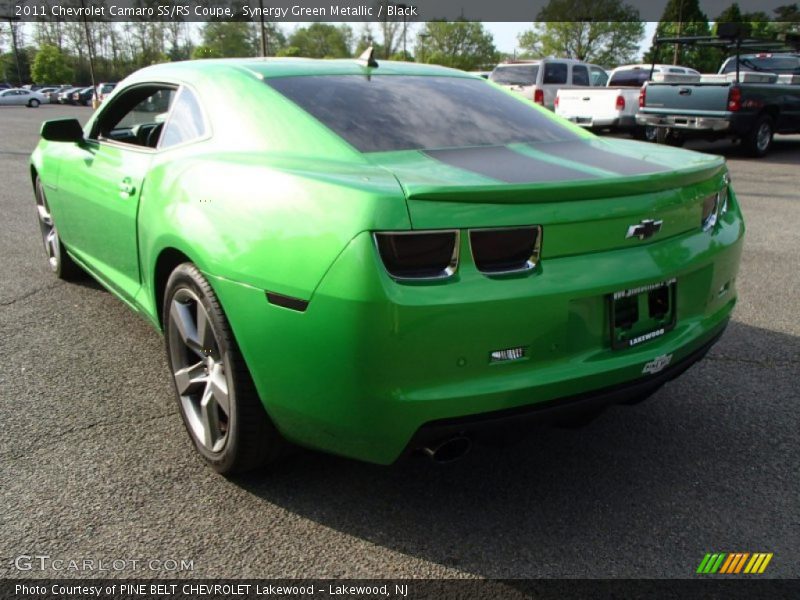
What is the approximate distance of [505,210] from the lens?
2053 mm

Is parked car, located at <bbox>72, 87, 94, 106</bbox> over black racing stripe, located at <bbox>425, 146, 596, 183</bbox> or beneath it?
beneath

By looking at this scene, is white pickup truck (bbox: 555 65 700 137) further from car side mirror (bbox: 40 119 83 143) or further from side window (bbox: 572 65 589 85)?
car side mirror (bbox: 40 119 83 143)

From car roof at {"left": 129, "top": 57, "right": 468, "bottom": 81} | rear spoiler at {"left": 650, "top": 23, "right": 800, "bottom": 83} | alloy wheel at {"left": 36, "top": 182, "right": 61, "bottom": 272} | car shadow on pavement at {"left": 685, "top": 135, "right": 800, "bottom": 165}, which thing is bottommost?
car shadow on pavement at {"left": 685, "top": 135, "right": 800, "bottom": 165}

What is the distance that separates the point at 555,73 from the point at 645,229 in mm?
16024

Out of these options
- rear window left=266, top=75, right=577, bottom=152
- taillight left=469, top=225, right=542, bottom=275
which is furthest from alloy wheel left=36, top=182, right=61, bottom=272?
taillight left=469, top=225, right=542, bottom=275

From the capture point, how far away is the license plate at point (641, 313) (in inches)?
89.2

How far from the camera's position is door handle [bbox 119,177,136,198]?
3129 millimetres

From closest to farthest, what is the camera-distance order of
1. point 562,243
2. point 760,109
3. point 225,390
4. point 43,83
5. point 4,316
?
1. point 562,243
2. point 225,390
3. point 4,316
4. point 760,109
5. point 43,83

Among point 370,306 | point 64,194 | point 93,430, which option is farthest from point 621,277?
point 64,194

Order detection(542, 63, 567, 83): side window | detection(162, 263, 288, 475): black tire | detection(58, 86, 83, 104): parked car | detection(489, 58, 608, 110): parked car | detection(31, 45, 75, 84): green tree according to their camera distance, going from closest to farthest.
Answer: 1. detection(162, 263, 288, 475): black tire
2. detection(489, 58, 608, 110): parked car
3. detection(542, 63, 567, 83): side window
4. detection(58, 86, 83, 104): parked car
5. detection(31, 45, 75, 84): green tree

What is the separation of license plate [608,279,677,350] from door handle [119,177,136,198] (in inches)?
81.6

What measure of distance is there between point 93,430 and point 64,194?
1661 mm

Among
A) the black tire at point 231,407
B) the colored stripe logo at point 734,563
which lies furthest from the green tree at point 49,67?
the colored stripe logo at point 734,563

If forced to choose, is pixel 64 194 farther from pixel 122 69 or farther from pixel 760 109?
pixel 122 69
